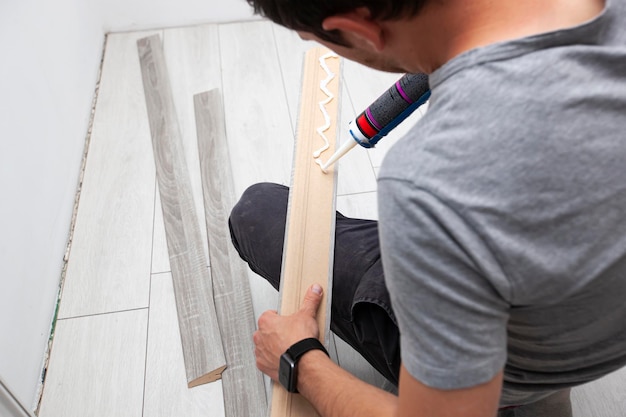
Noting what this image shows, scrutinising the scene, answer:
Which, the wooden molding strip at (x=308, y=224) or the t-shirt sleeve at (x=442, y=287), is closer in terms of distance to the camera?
the t-shirt sleeve at (x=442, y=287)

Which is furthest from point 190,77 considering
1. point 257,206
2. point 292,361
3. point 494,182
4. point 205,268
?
point 494,182

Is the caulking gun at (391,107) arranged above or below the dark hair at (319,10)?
below

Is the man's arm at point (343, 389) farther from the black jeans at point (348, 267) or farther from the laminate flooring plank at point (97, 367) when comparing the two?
the laminate flooring plank at point (97, 367)

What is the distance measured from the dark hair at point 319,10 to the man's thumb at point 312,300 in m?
0.43

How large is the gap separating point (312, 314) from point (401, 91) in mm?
375

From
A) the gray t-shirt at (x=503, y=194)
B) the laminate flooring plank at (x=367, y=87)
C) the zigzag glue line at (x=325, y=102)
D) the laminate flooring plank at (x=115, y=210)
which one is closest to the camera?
the gray t-shirt at (x=503, y=194)

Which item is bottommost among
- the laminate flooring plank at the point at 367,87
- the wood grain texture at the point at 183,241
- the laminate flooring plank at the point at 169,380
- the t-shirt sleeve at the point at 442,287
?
the laminate flooring plank at the point at 169,380

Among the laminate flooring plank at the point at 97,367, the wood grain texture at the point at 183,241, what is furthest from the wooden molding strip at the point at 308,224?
the laminate flooring plank at the point at 97,367

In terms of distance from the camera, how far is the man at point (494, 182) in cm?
43

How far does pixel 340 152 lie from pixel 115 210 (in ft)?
2.71

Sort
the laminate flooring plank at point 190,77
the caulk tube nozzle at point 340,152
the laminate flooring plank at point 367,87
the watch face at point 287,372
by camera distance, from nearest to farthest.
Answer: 1. the watch face at point 287,372
2. the caulk tube nozzle at point 340,152
3. the laminate flooring plank at point 190,77
4. the laminate flooring plank at point 367,87

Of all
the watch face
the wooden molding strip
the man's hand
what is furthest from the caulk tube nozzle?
the watch face

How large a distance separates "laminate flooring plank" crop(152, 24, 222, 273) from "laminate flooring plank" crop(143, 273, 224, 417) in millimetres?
166

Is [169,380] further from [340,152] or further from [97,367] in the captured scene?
[340,152]
